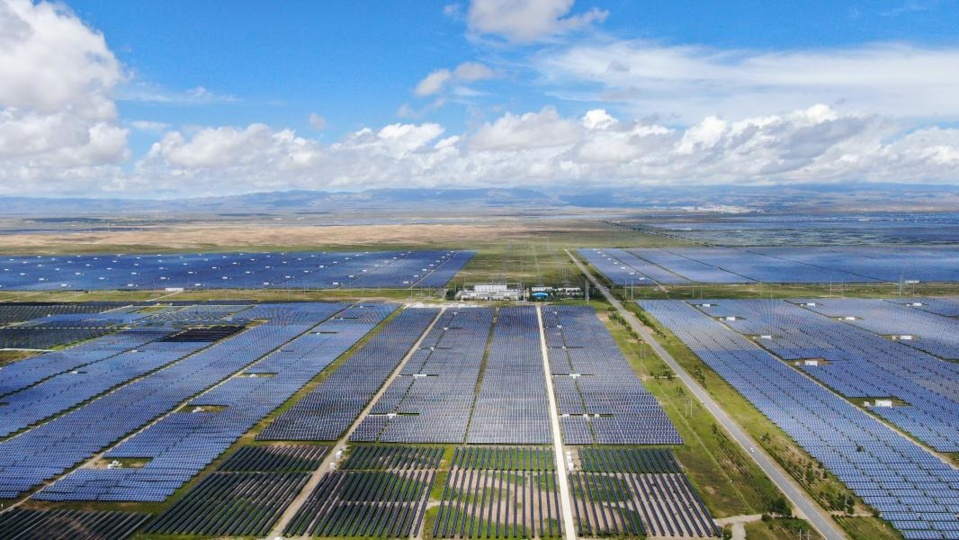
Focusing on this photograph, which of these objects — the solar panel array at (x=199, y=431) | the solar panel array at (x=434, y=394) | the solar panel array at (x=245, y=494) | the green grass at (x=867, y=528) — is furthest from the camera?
the solar panel array at (x=434, y=394)

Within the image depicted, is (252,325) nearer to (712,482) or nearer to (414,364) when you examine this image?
(414,364)

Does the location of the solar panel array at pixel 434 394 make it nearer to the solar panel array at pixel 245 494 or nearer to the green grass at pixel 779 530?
the solar panel array at pixel 245 494

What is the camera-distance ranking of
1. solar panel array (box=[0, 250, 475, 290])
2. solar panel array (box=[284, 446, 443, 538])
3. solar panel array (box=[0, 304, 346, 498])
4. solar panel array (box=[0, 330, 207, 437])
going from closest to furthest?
solar panel array (box=[284, 446, 443, 538])
solar panel array (box=[0, 304, 346, 498])
solar panel array (box=[0, 330, 207, 437])
solar panel array (box=[0, 250, 475, 290])

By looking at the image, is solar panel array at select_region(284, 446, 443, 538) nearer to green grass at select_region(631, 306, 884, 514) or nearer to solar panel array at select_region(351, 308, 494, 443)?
solar panel array at select_region(351, 308, 494, 443)

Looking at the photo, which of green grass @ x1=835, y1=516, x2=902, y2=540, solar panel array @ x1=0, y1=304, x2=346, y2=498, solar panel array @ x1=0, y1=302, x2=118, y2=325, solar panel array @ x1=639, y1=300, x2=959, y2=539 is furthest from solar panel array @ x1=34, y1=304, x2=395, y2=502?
solar panel array @ x1=0, y1=302, x2=118, y2=325

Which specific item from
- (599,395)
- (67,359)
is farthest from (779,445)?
(67,359)

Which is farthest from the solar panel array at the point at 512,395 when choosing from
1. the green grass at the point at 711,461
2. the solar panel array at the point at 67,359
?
the solar panel array at the point at 67,359
